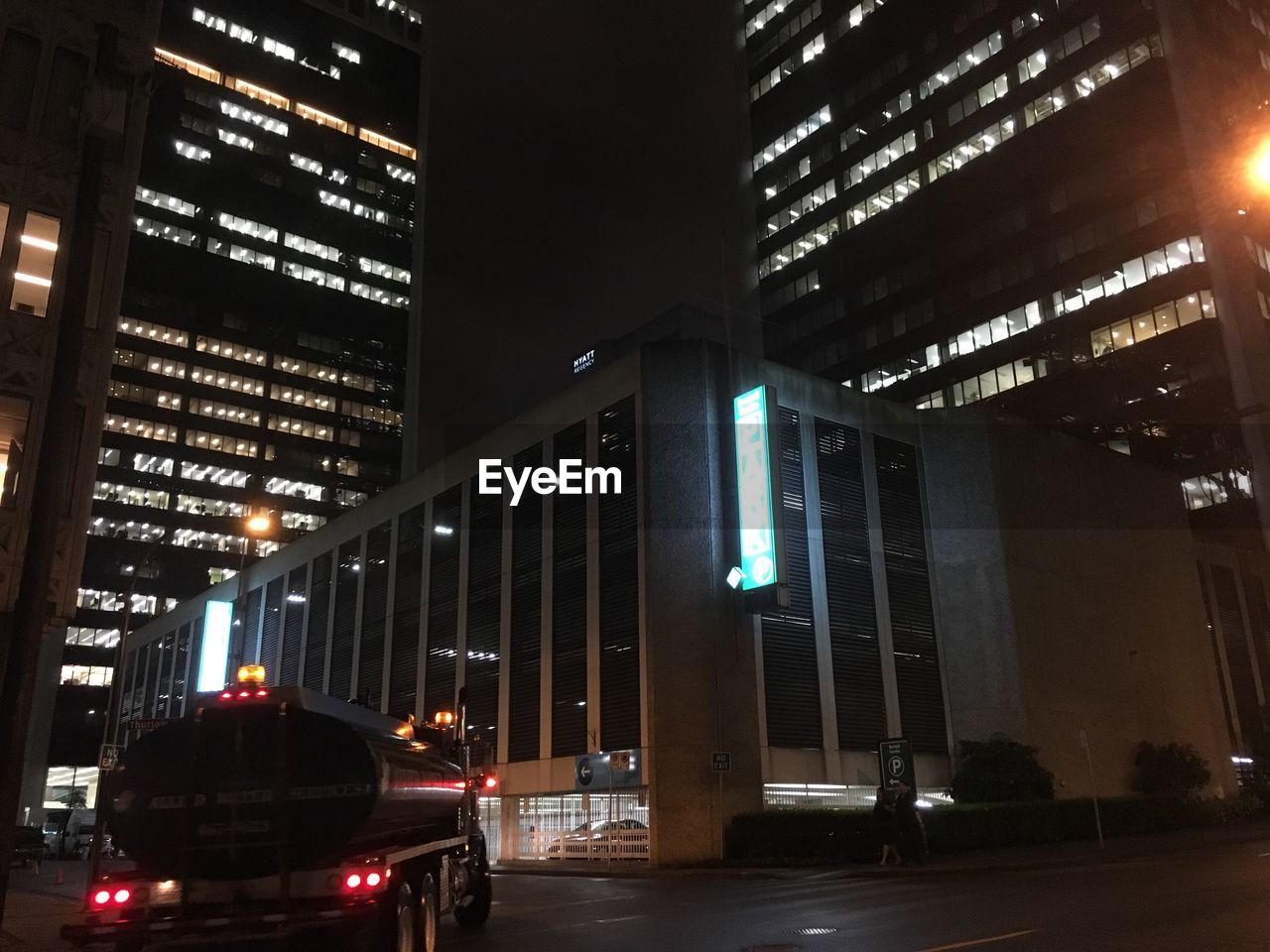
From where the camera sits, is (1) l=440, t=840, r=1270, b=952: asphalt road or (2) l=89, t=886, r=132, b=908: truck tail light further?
(1) l=440, t=840, r=1270, b=952: asphalt road

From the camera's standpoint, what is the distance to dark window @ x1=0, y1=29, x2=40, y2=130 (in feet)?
66.5

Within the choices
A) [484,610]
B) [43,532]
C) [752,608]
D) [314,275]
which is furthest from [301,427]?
[43,532]

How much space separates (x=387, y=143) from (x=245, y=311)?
38480 mm

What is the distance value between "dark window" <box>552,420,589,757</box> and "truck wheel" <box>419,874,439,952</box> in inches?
839

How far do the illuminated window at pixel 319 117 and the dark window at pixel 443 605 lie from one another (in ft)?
369

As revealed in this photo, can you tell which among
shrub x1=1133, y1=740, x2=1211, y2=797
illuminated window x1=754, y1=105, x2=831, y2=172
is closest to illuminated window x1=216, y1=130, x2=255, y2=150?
illuminated window x1=754, y1=105, x2=831, y2=172

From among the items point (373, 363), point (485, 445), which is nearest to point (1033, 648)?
point (485, 445)

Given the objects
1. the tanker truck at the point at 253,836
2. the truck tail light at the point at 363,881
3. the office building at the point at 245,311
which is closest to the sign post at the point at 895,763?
the tanker truck at the point at 253,836

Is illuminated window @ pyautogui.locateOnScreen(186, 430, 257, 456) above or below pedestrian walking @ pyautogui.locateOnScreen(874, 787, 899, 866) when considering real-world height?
above

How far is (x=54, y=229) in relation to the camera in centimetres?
2025

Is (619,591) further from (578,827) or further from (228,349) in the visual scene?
(228,349)

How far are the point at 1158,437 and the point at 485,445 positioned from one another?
51489 mm

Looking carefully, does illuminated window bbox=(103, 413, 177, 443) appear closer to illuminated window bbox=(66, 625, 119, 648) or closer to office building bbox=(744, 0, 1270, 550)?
illuminated window bbox=(66, 625, 119, 648)

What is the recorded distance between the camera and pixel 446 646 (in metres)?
40.4
